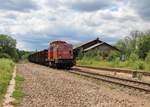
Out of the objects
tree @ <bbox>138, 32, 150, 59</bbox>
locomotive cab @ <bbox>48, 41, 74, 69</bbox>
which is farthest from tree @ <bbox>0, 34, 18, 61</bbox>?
locomotive cab @ <bbox>48, 41, 74, 69</bbox>

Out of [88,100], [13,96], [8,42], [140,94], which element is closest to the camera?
[88,100]

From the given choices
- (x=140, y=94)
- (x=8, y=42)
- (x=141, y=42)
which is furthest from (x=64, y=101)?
(x=8, y=42)

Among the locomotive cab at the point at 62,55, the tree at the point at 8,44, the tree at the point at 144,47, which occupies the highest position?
the tree at the point at 8,44

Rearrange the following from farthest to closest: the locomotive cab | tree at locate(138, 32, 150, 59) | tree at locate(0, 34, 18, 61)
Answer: tree at locate(0, 34, 18, 61), tree at locate(138, 32, 150, 59), the locomotive cab

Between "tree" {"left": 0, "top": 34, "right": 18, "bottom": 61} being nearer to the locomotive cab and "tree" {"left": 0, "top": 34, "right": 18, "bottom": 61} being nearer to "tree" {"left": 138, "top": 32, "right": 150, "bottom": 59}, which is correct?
"tree" {"left": 138, "top": 32, "right": 150, "bottom": 59}

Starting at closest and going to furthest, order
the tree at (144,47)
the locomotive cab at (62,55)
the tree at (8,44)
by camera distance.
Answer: the locomotive cab at (62,55), the tree at (144,47), the tree at (8,44)

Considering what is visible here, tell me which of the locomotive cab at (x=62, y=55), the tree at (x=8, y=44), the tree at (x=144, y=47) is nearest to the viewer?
the locomotive cab at (x=62, y=55)

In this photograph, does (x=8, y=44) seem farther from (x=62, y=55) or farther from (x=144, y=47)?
(x=62, y=55)

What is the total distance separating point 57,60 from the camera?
44.8m

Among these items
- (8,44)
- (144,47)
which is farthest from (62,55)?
(8,44)

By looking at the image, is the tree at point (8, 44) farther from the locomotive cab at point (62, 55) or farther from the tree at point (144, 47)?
the locomotive cab at point (62, 55)

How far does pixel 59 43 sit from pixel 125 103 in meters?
33.8

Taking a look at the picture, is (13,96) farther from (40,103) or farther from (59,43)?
(59,43)

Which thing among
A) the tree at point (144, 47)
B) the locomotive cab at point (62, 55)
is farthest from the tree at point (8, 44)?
the locomotive cab at point (62, 55)
